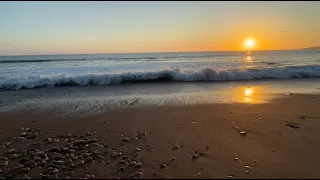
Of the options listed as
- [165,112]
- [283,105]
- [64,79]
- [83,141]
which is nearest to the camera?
[83,141]

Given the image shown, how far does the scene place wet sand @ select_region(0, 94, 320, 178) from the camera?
3189 millimetres

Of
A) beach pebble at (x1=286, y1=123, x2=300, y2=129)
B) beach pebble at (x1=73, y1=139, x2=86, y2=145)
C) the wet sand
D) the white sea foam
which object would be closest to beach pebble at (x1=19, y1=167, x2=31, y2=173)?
the wet sand

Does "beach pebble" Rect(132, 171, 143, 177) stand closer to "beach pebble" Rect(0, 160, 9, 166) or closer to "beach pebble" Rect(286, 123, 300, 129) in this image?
"beach pebble" Rect(0, 160, 9, 166)

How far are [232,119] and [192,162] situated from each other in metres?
2.28

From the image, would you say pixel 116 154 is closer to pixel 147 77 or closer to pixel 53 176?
pixel 53 176

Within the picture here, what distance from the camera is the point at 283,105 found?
259 inches

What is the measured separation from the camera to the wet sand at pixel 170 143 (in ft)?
10.5

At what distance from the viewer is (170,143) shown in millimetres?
4109

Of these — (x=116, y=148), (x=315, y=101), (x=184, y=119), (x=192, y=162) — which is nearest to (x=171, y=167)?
(x=192, y=162)

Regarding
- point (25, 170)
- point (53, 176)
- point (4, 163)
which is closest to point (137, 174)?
point (53, 176)

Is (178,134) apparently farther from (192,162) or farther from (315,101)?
(315,101)

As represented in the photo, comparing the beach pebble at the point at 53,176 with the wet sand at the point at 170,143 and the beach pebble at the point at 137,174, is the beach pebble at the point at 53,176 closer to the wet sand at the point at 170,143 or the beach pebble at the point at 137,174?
the wet sand at the point at 170,143

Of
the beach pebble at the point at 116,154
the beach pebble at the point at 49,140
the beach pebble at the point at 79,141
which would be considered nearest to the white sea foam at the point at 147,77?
the beach pebble at the point at 49,140

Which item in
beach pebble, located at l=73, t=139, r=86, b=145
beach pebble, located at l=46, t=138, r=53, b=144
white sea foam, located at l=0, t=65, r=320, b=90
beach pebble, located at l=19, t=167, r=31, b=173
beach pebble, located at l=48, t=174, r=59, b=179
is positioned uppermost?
white sea foam, located at l=0, t=65, r=320, b=90
